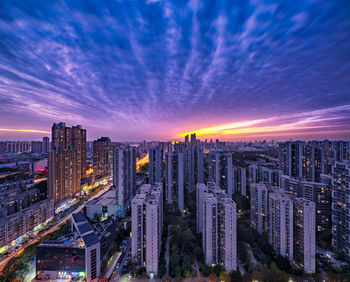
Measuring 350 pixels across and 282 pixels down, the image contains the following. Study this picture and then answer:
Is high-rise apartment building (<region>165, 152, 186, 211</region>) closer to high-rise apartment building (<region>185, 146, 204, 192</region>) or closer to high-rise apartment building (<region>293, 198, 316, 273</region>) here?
high-rise apartment building (<region>185, 146, 204, 192</region>)

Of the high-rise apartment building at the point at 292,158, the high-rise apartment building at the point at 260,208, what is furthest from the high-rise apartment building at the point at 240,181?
the high-rise apartment building at the point at 260,208

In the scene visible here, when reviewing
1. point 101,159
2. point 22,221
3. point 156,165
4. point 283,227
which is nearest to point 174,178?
point 156,165

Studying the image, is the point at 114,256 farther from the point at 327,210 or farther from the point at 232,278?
the point at 327,210

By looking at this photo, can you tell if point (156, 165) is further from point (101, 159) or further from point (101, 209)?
point (101, 159)

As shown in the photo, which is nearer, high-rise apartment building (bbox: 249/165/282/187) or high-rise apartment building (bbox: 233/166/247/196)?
high-rise apartment building (bbox: 249/165/282/187)

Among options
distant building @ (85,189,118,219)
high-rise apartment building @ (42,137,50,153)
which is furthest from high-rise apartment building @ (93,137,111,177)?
high-rise apartment building @ (42,137,50,153)

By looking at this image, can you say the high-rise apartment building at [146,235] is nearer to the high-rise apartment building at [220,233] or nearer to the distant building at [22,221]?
the high-rise apartment building at [220,233]
